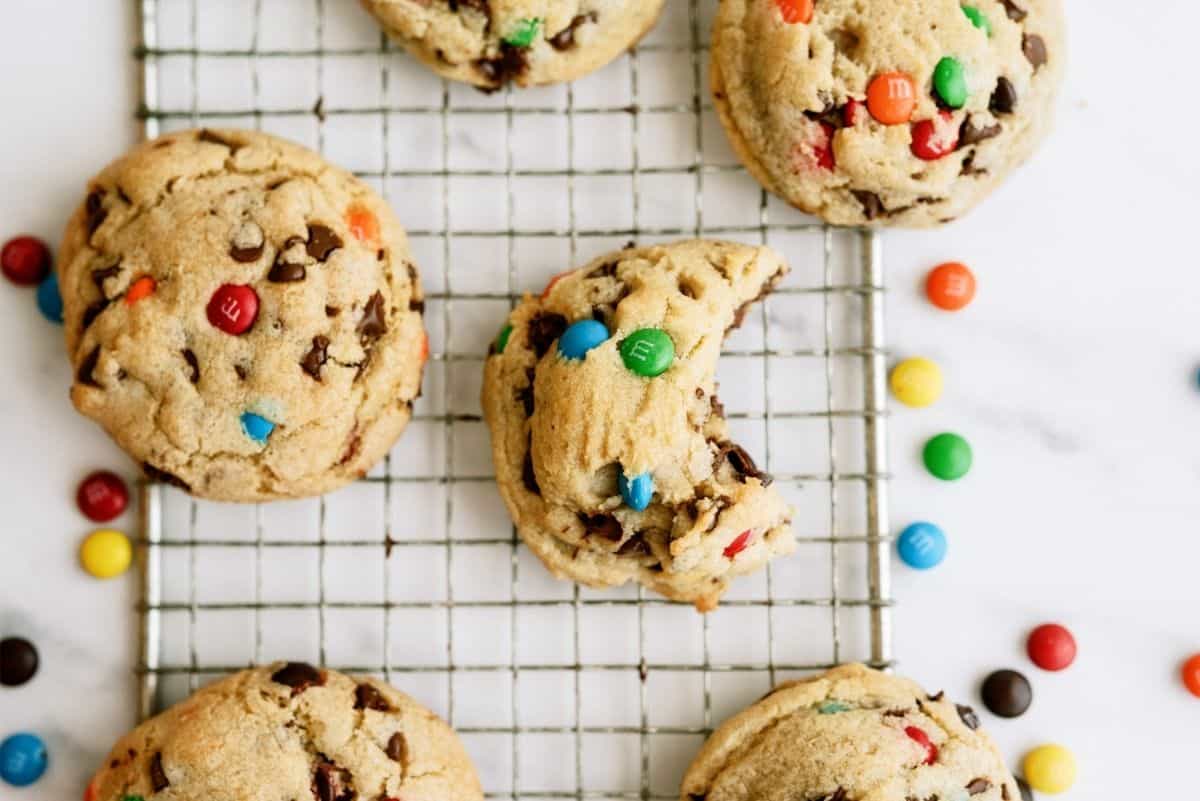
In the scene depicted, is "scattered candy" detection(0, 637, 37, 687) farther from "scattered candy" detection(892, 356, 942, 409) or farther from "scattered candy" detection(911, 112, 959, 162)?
"scattered candy" detection(911, 112, 959, 162)

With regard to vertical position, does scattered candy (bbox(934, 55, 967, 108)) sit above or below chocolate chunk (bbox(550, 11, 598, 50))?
below

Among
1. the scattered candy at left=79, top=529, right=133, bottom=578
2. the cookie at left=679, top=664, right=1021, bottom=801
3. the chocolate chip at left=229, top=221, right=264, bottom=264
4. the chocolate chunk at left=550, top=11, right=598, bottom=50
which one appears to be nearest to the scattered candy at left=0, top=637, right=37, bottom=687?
the scattered candy at left=79, top=529, right=133, bottom=578

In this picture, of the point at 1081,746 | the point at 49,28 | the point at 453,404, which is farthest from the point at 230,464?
the point at 1081,746

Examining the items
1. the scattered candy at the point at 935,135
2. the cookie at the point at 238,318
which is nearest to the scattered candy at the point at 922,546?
the scattered candy at the point at 935,135

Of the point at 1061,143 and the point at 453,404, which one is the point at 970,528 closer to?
the point at 1061,143

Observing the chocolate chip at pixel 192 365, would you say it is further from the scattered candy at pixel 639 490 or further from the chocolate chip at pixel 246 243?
the scattered candy at pixel 639 490
